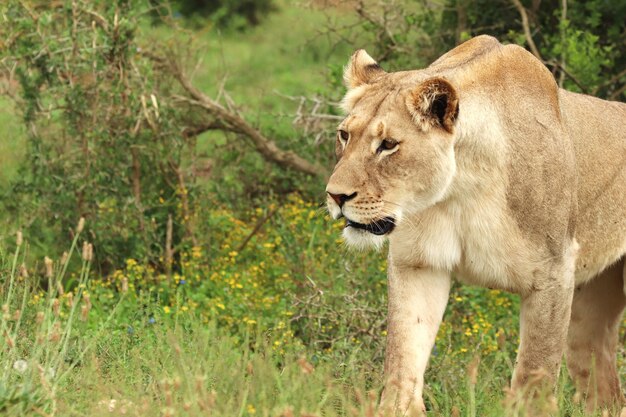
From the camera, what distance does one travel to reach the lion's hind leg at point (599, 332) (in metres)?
5.57

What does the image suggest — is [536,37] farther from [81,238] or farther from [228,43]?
[228,43]

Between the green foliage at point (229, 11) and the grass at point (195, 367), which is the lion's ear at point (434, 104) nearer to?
the grass at point (195, 367)

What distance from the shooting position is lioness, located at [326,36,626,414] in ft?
14.1

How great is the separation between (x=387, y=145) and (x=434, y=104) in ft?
0.69

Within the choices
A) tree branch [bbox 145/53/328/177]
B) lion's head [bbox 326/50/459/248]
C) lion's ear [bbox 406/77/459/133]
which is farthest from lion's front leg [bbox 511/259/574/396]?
tree branch [bbox 145/53/328/177]

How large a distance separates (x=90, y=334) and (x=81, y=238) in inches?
67.2

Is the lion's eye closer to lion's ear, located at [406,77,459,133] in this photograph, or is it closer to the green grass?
lion's ear, located at [406,77,459,133]

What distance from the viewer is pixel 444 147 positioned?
14.2 ft

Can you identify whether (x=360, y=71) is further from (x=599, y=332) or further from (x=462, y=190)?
(x=599, y=332)

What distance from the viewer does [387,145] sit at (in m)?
4.30

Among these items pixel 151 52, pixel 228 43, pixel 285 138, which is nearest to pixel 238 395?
pixel 151 52

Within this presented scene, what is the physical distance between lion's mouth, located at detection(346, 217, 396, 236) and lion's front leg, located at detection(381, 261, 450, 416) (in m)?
0.33

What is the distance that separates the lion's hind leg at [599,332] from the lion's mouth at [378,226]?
61.9 inches

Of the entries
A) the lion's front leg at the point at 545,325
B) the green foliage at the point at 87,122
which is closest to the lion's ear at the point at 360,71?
the lion's front leg at the point at 545,325
